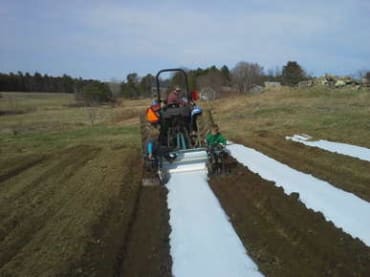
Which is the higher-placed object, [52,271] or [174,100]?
[174,100]

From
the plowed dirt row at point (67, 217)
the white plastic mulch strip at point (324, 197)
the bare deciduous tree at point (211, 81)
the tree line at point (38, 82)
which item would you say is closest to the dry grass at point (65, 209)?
the plowed dirt row at point (67, 217)

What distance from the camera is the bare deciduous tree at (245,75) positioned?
5518cm

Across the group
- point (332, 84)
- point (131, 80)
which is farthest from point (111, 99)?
point (332, 84)

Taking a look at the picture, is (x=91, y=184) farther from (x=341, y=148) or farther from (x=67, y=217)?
(x=341, y=148)

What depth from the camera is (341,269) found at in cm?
436

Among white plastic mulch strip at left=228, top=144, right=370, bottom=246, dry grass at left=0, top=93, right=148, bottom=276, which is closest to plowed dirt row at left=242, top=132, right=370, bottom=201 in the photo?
white plastic mulch strip at left=228, top=144, right=370, bottom=246

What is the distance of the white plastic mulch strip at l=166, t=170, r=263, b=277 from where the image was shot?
470cm

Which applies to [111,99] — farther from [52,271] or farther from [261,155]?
[52,271]

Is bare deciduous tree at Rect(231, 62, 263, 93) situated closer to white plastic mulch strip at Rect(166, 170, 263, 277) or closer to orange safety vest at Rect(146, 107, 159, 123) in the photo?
orange safety vest at Rect(146, 107, 159, 123)

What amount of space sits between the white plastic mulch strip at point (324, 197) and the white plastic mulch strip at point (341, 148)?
6.50 feet

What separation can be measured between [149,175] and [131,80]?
75518 millimetres

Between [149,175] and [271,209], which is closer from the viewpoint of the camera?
[271,209]

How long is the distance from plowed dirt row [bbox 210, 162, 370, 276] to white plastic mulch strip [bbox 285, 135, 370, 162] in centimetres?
401

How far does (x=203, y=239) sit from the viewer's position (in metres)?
5.59
